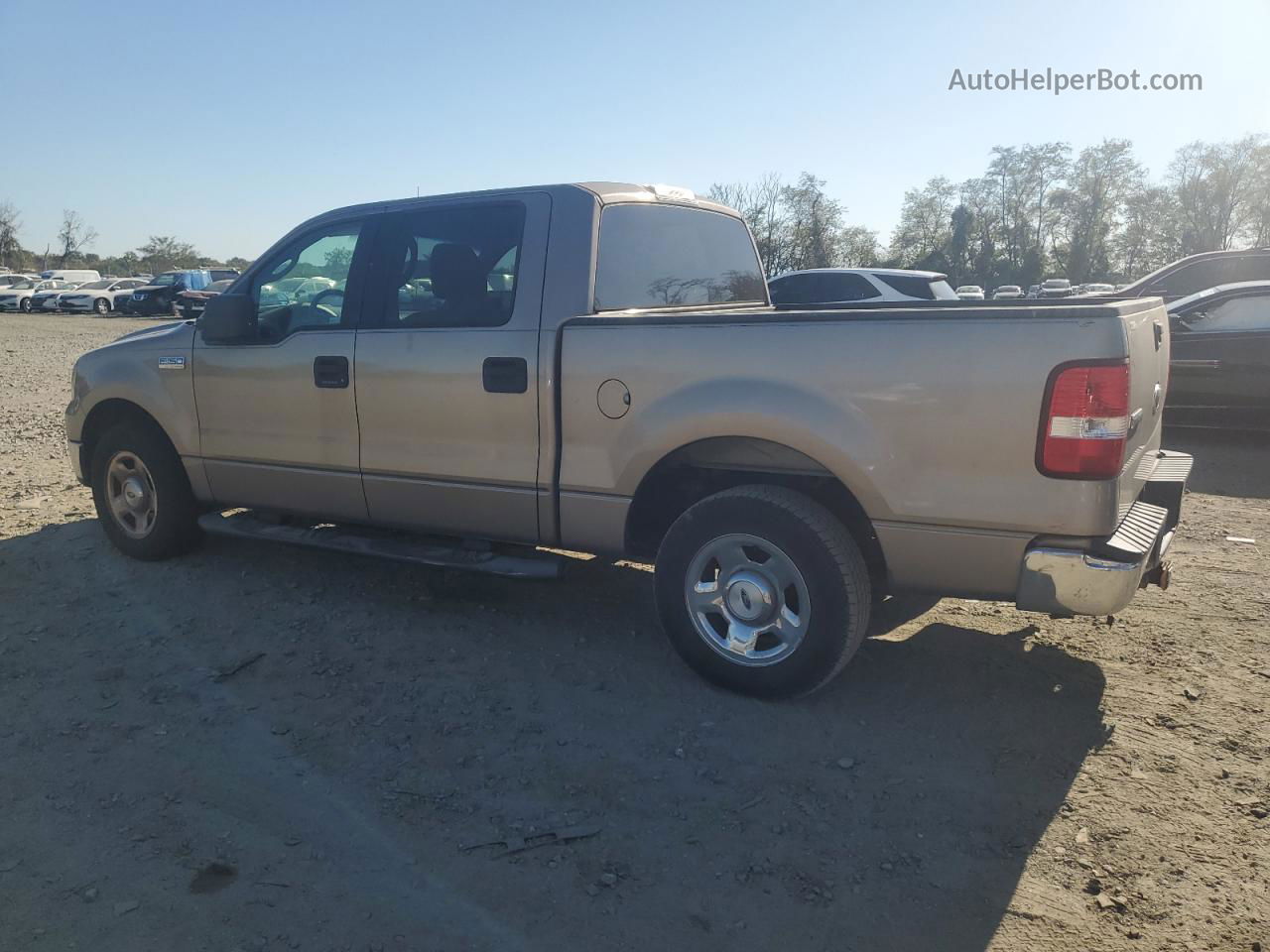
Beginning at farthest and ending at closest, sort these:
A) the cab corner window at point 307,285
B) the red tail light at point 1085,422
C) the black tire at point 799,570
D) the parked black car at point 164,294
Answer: the parked black car at point 164,294 → the cab corner window at point 307,285 → the black tire at point 799,570 → the red tail light at point 1085,422

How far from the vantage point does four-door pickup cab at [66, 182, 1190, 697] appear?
3.19m

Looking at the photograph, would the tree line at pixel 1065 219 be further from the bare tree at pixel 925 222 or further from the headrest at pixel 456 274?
the headrest at pixel 456 274

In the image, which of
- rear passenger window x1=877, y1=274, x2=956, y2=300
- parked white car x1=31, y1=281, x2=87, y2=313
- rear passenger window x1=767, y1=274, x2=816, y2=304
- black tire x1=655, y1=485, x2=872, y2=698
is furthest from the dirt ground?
parked white car x1=31, y1=281, x2=87, y2=313

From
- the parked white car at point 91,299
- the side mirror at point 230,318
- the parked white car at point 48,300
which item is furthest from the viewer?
the parked white car at point 48,300

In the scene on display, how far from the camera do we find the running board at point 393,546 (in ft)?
14.2

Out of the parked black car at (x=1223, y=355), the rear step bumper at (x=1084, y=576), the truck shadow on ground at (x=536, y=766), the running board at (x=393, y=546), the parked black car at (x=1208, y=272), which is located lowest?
the truck shadow on ground at (x=536, y=766)

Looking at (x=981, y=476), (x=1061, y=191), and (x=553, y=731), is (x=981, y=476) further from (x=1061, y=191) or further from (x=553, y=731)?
(x=1061, y=191)

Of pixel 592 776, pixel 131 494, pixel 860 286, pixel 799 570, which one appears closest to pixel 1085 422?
pixel 799 570

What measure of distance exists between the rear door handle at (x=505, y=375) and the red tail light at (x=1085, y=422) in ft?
A: 6.83

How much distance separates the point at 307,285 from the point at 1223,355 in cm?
796

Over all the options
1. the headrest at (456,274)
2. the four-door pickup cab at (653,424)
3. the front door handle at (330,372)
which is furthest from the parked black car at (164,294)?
the headrest at (456,274)

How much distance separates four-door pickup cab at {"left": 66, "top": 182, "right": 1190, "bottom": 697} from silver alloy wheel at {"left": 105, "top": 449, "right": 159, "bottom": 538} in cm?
1

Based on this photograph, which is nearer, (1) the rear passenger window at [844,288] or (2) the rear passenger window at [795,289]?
(1) the rear passenger window at [844,288]

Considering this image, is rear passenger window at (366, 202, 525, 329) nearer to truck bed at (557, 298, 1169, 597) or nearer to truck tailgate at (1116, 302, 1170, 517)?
truck bed at (557, 298, 1169, 597)
